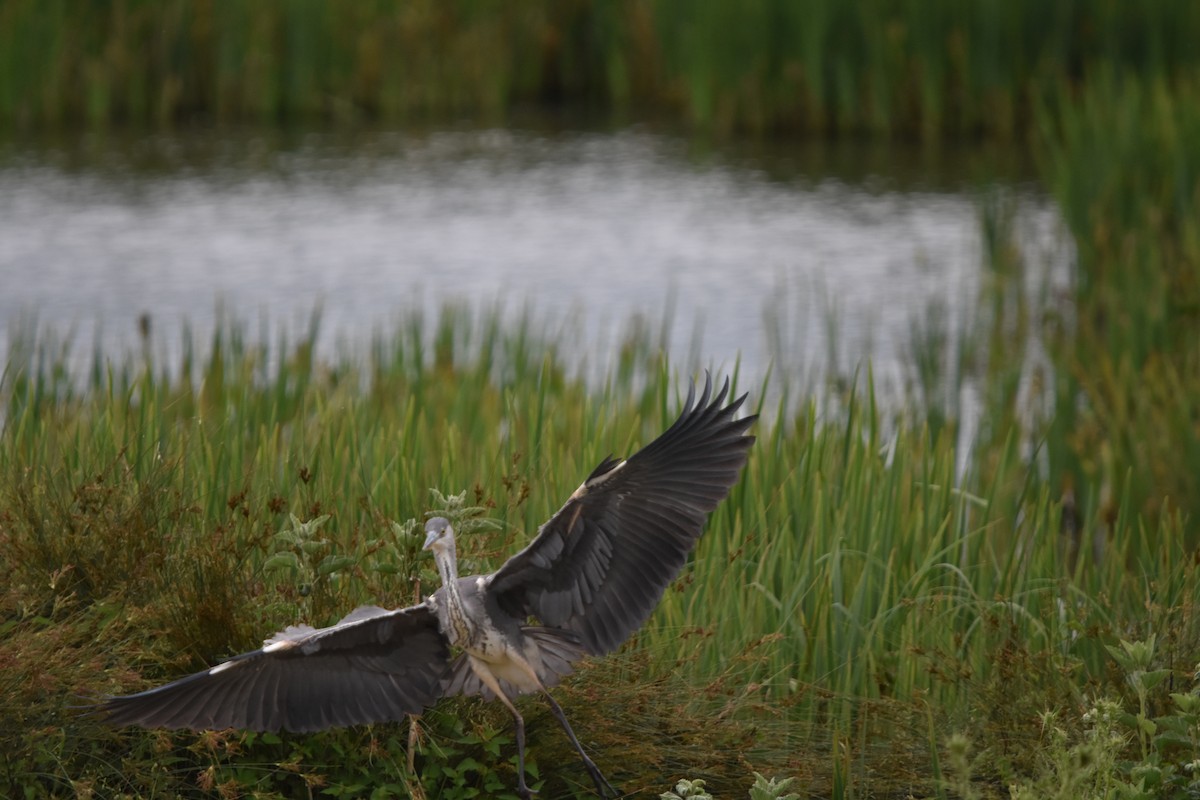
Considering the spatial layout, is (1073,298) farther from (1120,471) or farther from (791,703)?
(791,703)

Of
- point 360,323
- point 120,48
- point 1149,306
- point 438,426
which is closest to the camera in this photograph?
point 438,426

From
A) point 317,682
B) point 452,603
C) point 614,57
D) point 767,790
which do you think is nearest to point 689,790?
Answer: point 767,790

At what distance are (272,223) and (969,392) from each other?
470 cm

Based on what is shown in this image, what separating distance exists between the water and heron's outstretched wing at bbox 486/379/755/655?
371 cm

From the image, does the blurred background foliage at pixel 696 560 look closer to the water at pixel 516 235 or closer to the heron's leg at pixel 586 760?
the heron's leg at pixel 586 760

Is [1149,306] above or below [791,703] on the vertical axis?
above

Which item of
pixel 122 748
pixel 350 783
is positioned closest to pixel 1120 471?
pixel 350 783

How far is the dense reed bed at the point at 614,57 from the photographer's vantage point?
1123cm

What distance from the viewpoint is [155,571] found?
306 cm

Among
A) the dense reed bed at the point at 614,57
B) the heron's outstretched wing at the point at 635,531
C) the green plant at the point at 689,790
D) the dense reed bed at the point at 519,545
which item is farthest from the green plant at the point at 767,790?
the dense reed bed at the point at 614,57

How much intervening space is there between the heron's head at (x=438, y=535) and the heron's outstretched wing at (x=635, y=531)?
0.15 meters

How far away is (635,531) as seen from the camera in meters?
2.74

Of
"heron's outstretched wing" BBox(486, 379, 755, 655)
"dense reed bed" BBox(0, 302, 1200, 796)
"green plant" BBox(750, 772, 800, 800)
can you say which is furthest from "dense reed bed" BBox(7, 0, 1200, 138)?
"green plant" BBox(750, 772, 800, 800)

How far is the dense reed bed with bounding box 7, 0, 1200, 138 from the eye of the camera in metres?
11.2
